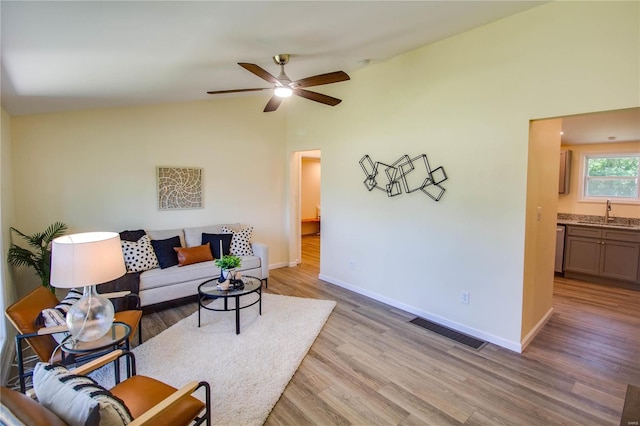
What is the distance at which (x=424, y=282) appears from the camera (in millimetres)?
3742

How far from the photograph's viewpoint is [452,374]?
105 inches

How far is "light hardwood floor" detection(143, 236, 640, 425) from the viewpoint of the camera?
2.20 metres

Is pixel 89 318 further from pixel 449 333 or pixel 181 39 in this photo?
pixel 449 333

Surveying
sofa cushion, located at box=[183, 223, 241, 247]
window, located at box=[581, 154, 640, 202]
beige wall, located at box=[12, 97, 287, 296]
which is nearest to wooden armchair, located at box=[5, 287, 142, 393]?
beige wall, located at box=[12, 97, 287, 296]

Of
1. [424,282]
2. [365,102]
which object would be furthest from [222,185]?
[424,282]

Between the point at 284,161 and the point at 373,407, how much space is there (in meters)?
4.36

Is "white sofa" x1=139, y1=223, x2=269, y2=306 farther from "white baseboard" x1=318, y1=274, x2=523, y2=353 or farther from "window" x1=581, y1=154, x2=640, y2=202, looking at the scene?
"window" x1=581, y1=154, x2=640, y2=202

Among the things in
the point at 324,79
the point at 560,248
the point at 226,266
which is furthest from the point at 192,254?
the point at 560,248

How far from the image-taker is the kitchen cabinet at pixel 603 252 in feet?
15.4

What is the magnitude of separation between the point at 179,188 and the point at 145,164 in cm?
55

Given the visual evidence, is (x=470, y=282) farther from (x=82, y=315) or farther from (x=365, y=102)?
(x=82, y=315)

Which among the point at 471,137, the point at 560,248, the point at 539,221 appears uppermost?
the point at 471,137

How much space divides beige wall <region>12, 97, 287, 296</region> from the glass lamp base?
2301 mm

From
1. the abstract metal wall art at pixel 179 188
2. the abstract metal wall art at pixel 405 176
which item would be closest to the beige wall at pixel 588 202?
the abstract metal wall art at pixel 405 176
